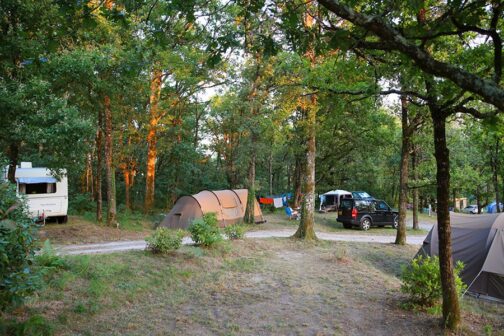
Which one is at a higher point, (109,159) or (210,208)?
(109,159)

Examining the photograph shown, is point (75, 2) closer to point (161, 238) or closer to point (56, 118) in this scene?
point (161, 238)

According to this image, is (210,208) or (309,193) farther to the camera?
(210,208)

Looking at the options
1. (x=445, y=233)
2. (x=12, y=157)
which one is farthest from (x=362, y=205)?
(x=12, y=157)

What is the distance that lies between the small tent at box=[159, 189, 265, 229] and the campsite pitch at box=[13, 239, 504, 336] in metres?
6.05

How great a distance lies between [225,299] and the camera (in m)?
7.40

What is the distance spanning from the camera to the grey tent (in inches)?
354

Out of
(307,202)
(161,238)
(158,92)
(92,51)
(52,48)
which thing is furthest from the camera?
(158,92)

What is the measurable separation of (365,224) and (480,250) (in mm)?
10997

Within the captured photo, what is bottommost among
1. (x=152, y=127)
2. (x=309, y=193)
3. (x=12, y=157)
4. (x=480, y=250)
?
(x=480, y=250)

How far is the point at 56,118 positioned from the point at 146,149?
13.6 m

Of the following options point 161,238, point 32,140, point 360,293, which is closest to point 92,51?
point 32,140

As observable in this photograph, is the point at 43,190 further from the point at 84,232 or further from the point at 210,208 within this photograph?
the point at 210,208

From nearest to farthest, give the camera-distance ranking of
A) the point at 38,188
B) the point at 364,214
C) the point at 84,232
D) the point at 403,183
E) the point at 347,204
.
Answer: the point at 84,232 < the point at 403,183 < the point at 38,188 < the point at 364,214 < the point at 347,204

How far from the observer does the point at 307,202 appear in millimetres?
13703
